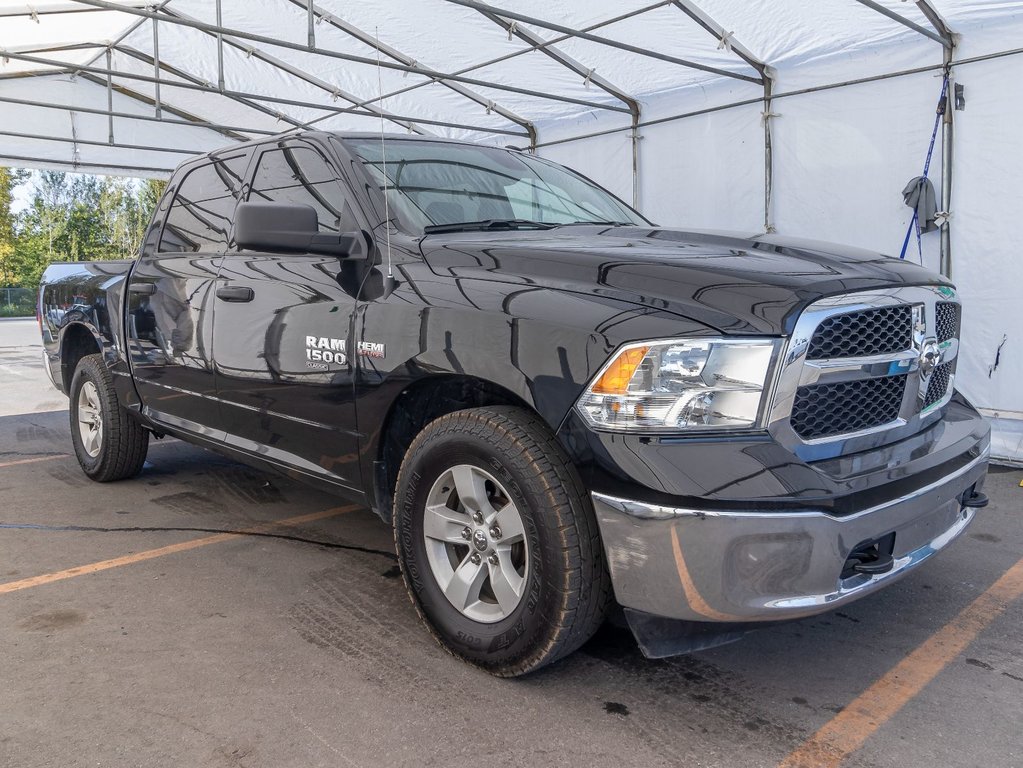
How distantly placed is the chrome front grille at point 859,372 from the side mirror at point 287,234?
1563mm

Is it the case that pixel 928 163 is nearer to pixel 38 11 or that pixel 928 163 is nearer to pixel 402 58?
pixel 402 58

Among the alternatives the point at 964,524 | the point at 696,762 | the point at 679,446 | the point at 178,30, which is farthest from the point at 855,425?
the point at 178,30

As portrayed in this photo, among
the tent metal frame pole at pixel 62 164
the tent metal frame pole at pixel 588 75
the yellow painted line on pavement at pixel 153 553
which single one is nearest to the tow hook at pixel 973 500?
the yellow painted line on pavement at pixel 153 553

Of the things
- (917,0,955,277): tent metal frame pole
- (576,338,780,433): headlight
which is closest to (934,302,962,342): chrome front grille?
(576,338,780,433): headlight

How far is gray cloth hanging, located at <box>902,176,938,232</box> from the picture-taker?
21.6ft

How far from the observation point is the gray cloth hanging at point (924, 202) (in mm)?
6590

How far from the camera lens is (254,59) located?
11.5 metres

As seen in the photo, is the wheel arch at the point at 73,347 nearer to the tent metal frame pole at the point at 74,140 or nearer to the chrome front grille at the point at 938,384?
the chrome front grille at the point at 938,384

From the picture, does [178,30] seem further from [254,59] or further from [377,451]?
[377,451]

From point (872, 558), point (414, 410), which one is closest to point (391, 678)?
point (414, 410)

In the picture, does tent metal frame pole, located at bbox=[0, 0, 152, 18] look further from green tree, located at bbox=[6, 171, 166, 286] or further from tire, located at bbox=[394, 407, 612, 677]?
green tree, located at bbox=[6, 171, 166, 286]

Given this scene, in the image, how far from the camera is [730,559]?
2.08 metres

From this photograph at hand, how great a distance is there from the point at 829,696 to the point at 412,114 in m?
10.5

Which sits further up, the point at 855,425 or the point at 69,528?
the point at 855,425
